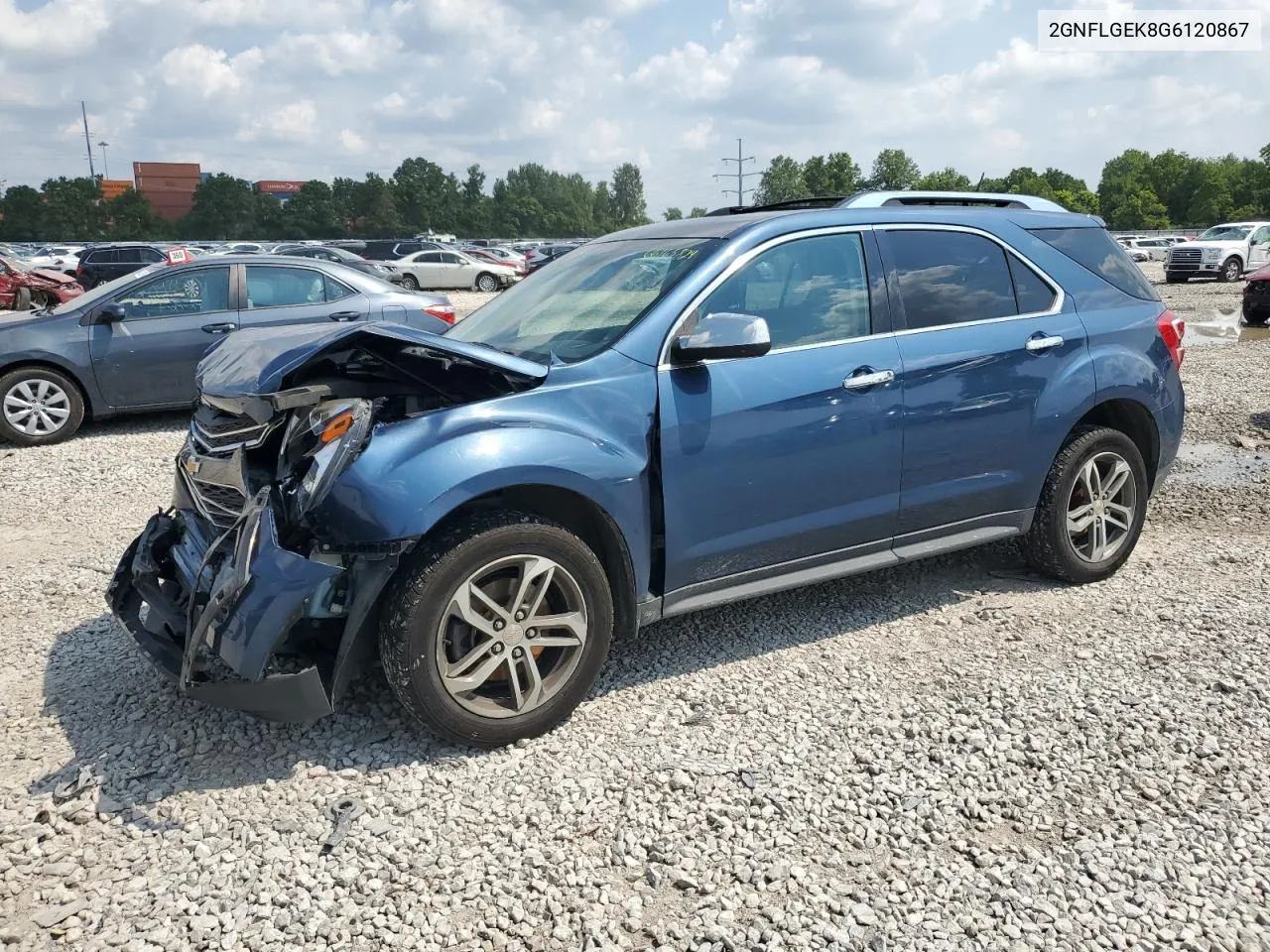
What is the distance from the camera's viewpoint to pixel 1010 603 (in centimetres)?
447

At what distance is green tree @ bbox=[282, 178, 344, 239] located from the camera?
9000 centimetres

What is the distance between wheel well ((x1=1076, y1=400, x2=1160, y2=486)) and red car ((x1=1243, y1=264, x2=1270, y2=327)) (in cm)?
1370

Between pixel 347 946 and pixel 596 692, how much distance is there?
147 cm

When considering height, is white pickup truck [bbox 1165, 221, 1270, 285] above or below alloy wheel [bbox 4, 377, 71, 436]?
above

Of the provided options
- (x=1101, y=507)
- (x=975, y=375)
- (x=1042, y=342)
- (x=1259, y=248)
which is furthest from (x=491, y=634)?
(x=1259, y=248)

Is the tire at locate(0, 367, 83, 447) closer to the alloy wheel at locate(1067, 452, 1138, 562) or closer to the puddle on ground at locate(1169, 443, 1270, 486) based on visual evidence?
the alloy wheel at locate(1067, 452, 1138, 562)

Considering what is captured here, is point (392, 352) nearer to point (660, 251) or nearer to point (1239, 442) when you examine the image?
point (660, 251)

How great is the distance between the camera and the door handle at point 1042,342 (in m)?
4.23

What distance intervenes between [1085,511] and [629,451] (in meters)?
2.57

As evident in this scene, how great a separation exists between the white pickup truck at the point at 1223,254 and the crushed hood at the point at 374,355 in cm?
3063

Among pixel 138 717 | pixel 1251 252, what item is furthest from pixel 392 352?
pixel 1251 252

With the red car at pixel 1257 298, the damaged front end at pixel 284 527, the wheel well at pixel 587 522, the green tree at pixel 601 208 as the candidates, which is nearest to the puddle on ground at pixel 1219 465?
the wheel well at pixel 587 522

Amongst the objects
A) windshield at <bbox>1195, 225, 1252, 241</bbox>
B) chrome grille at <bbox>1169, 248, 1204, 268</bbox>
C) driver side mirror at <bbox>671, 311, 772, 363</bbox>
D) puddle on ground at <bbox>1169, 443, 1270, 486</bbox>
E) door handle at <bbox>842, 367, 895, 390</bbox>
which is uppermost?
windshield at <bbox>1195, 225, 1252, 241</bbox>

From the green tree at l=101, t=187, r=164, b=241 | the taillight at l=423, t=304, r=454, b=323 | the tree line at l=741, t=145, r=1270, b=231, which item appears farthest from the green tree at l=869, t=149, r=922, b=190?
the taillight at l=423, t=304, r=454, b=323
